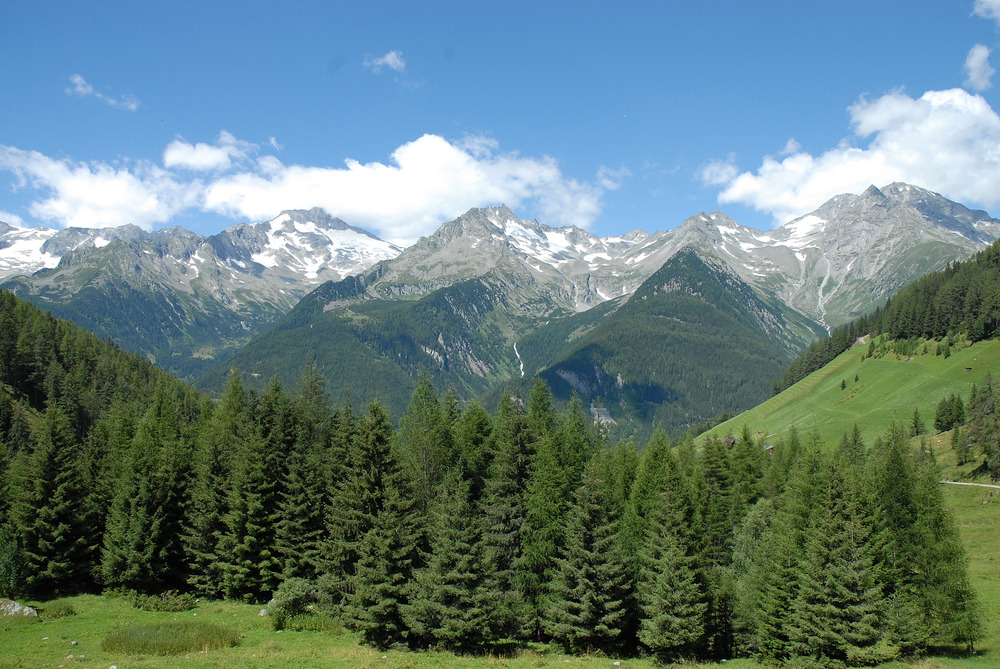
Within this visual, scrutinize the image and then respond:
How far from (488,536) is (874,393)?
131964mm

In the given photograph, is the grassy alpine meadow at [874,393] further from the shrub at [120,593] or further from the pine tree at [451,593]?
the shrub at [120,593]

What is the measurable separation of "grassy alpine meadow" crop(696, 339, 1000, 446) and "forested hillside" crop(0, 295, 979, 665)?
68.9 metres

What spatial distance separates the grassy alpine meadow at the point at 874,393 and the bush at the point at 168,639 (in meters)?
93.1

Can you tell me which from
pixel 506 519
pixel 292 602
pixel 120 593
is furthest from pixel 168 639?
pixel 506 519

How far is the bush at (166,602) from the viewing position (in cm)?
4316

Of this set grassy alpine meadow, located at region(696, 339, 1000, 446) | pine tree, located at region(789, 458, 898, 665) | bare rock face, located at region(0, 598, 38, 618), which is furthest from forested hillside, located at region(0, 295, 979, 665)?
grassy alpine meadow, located at region(696, 339, 1000, 446)

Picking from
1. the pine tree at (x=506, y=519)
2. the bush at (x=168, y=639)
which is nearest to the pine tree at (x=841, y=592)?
the pine tree at (x=506, y=519)

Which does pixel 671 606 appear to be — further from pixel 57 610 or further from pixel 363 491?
pixel 57 610

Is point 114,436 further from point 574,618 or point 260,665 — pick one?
point 574,618

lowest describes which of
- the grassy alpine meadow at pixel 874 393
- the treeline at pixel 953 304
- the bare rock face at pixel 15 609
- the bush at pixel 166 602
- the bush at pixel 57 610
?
the bush at pixel 166 602

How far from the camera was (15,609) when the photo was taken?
39.6 metres

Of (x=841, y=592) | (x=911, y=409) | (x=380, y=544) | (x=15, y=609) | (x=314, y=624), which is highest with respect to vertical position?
(x=911, y=409)

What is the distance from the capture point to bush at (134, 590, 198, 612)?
4316 cm

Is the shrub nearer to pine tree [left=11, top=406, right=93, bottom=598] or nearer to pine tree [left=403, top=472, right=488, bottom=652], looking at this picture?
pine tree [left=11, top=406, right=93, bottom=598]
